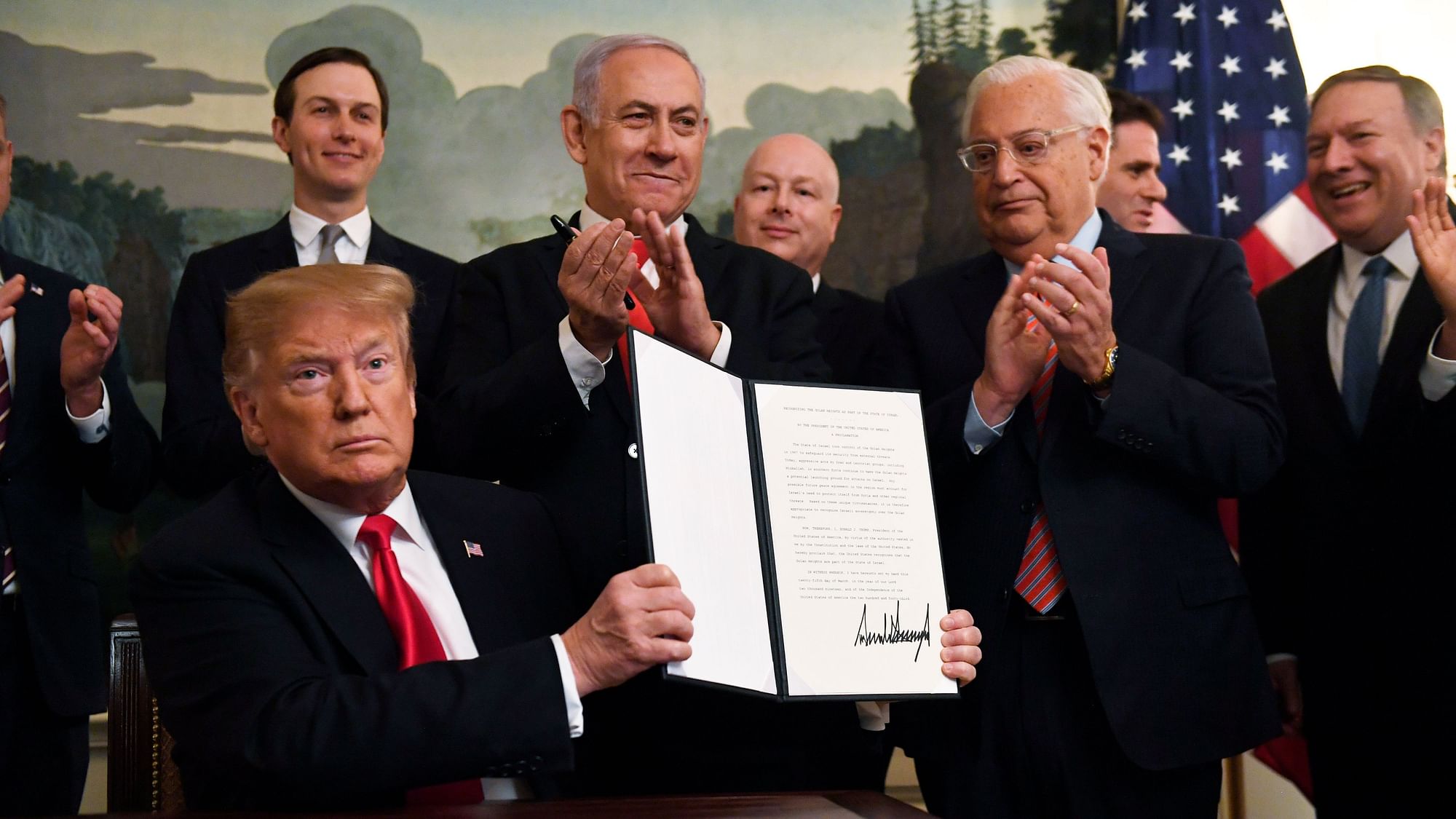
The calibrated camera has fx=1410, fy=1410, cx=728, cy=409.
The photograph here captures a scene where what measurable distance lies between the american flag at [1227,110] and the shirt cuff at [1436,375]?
7.00 feet

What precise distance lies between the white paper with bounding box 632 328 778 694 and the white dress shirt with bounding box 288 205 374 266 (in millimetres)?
2147

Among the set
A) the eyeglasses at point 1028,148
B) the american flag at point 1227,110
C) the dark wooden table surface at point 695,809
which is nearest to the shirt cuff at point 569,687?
the dark wooden table surface at point 695,809

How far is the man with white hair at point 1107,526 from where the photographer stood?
9.06ft

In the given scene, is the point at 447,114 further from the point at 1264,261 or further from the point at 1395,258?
the point at 1395,258

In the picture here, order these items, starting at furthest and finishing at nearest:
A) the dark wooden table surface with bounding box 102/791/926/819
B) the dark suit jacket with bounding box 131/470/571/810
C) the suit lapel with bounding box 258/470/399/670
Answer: the suit lapel with bounding box 258/470/399/670 → the dark suit jacket with bounding box 131/470/571/810 → the dark wooden table surface with bounding box 102/791/926/819

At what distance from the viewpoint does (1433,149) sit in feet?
12.6

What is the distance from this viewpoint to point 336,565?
2260 millimetres

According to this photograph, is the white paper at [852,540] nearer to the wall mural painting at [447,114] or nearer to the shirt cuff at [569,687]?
the shirt cuff at [569,687]

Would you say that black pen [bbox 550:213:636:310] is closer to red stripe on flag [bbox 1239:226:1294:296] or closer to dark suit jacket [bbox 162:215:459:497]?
dark suit jacket [bbox 162:215:459:497]

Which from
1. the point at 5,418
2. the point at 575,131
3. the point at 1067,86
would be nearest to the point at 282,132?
the point at 5,418

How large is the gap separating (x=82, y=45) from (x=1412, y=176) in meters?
4.59

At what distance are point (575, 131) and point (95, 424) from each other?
1.52 meters

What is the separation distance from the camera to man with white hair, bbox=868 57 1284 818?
276cm

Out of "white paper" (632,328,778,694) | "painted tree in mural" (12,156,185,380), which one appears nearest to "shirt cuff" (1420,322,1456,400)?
"white paper" (632,328,778,694)
